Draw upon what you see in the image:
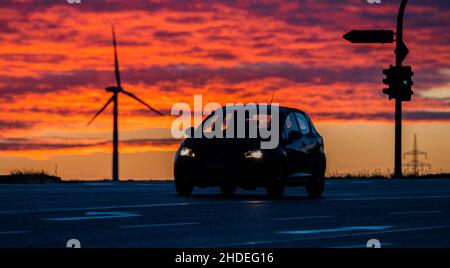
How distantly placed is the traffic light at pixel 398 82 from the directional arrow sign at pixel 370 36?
1.05 meters

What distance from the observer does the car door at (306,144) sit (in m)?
25.4

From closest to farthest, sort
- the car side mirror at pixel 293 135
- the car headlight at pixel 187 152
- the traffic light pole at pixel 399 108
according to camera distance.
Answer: the car headlight at pixel 187 152 → the car side mirror at pixel 293 135 → the traffic light pole at pixel 399 108

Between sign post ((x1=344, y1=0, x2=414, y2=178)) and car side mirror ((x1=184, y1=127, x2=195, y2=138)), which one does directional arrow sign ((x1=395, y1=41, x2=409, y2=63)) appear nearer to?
sign post ((x1=344, y1=0, x2=414, y2=178))

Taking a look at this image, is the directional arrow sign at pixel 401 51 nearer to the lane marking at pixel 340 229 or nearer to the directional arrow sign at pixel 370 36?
the directional arrow sign at pixel 370 36

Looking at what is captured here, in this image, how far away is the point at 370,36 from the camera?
4191 cm

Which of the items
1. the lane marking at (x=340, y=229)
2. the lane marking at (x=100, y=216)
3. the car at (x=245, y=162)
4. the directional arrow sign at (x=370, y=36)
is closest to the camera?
the lane marking at (x=340, y=229)

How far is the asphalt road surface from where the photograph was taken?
14.7 m

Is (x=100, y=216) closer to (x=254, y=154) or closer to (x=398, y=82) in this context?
(x=254, y=154)

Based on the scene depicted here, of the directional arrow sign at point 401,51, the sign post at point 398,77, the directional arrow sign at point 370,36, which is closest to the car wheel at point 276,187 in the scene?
the directional arrow sign at point 370,36

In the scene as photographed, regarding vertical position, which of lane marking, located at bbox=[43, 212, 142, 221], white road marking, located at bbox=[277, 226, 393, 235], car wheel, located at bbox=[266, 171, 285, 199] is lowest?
white road marking, located at bbox=[277, 226, 393, 235]

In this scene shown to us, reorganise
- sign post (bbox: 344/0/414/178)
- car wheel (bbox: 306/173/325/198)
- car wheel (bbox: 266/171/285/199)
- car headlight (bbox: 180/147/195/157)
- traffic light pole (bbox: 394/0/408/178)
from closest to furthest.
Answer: car wheel (bbox: 266/171/285/199), car headlight (bbox: 180/147/195/157), car wheel (bbox: 306/173/325/198), sign post (bbox: 344/0/414/178), traffic light pole (bbox: 394/0/408/178)

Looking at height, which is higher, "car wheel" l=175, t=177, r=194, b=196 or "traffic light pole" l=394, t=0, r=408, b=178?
"traffic light pole" l=394, t=0, r=408, b=178

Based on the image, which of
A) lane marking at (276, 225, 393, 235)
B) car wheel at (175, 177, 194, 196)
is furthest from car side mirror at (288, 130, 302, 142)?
lane marking at (276, 225, 393, 235)
